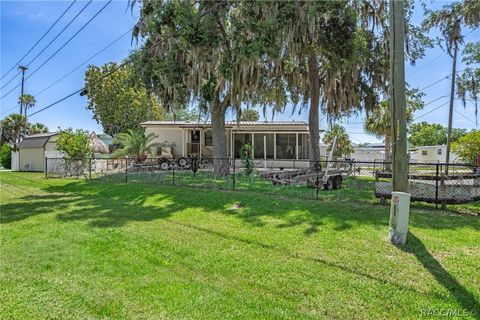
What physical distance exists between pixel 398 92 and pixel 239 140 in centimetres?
1834

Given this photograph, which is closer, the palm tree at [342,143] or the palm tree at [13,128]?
the palm tree at [342,143]

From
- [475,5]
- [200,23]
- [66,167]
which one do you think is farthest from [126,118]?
[475,5]

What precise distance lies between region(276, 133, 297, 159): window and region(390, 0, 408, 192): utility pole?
17.2 metres

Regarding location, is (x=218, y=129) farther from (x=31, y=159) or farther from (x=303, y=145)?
(x=31, y=159)

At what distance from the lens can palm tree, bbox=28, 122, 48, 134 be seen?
127 ft

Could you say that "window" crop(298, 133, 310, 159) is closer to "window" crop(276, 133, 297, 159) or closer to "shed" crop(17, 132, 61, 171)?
"window" crop(276, 133, 297, 159)

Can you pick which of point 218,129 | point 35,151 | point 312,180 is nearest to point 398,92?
point 312,180

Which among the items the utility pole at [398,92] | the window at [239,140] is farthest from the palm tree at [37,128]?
the utility pole at [398,92]

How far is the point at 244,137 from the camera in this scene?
2355 cm

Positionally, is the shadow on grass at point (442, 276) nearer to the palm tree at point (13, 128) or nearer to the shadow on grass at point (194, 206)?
the shadow on grass at point (194, 206)

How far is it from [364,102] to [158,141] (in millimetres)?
13494

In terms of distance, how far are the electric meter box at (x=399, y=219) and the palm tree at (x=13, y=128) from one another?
1554 inches

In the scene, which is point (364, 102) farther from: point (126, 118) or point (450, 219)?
point (126, 118)

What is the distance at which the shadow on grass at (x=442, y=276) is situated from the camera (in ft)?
10.9
